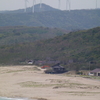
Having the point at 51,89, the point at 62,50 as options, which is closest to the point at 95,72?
the point at 51,89

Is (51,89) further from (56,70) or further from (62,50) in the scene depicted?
(62,50)

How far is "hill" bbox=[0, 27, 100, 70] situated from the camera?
180ft

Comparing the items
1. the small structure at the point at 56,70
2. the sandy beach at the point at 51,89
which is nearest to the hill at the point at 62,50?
the small structure at the point at 56,70

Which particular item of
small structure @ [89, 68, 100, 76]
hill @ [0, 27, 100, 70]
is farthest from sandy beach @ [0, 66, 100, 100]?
hill @ [0, 27, 100, 70]

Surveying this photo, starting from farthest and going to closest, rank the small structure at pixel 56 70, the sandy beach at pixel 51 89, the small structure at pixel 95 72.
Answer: the small structure at pixel 56 70, the small structure at pixel 95 72, the sandy beach at pixel 51 89

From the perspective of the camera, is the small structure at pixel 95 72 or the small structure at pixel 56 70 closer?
the small structure at pixel 95 72

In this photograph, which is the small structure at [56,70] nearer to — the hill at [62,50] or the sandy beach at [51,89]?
the hill at [62,50]

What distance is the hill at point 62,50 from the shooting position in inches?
2165

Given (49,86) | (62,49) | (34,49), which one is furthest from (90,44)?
(49,86)

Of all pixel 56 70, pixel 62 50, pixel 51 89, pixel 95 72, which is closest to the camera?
pixel 51 89

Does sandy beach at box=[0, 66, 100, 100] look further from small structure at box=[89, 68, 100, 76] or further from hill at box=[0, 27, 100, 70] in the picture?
hill at box=[0, 27, 100, 70]

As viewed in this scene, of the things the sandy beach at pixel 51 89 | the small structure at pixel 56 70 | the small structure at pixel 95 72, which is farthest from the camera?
the small structure at pixel 56 70

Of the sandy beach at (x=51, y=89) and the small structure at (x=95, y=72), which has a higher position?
the sandy beach at (x=51, y=89)

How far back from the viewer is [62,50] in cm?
6556
